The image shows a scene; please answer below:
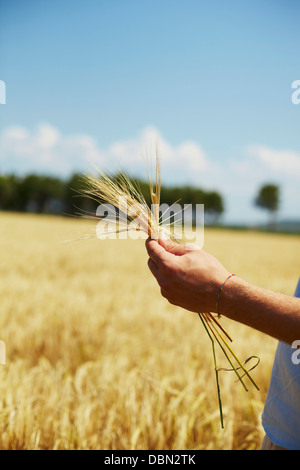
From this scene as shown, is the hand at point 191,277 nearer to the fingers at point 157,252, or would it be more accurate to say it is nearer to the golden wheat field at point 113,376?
the fingers at point 157,252

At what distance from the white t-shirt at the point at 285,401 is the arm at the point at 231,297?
34 cm

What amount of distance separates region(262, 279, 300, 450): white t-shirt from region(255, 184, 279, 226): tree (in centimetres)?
9841

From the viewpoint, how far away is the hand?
Result: 40.4 inches

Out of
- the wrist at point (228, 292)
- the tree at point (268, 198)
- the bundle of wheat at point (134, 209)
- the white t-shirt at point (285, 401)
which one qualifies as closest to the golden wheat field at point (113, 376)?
the bundle of wheat at point (134, 209)

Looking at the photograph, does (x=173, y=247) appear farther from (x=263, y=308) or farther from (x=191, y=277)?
(x=263, y=308)

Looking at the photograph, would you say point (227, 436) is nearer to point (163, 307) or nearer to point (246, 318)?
point (246, 318)

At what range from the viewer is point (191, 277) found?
1.03m

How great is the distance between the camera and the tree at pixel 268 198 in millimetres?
98131

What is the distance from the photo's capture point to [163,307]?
529 cm

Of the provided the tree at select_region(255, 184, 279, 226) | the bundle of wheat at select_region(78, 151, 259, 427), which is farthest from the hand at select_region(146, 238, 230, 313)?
the tree at select_region(255, 184, 279, 226)

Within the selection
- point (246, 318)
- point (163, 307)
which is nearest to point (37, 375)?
point (246, 318)

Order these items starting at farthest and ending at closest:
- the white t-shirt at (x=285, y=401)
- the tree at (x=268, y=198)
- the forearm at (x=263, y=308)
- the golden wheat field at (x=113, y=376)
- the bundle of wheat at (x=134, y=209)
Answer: the tree at (x=268, y=198)
the golden wheat field at (x=113, y=376)
the white t-shirt at (x=285, y=401)
the bundle of wheat at (x=134, y=209)
the forearm at (x=263, y=308)

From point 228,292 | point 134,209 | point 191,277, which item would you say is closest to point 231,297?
point 228,292

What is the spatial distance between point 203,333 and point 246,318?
132 inches
